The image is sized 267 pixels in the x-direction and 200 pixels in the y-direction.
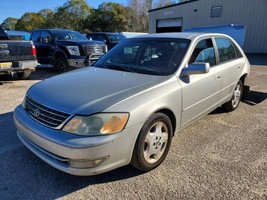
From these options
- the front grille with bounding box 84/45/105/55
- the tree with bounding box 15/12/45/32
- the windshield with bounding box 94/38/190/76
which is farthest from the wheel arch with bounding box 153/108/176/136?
the tree with bounding box 15/12/45/32

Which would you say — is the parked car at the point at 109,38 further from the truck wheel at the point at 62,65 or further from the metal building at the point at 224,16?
the metal building at the point at 224,16

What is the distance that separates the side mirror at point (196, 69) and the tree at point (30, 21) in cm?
6669

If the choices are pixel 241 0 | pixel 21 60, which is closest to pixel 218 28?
pixel 241 0

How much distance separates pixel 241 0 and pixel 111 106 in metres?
20.0

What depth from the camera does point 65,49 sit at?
887 centimetres

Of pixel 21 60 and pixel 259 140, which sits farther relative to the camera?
pixel 21 60

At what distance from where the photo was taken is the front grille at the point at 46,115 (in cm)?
245

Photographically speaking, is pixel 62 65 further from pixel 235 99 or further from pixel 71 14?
pixel 71 14

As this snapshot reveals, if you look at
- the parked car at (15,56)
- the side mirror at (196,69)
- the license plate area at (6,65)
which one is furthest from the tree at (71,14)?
the side mirror at (196,69)

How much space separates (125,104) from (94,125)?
1.26ft

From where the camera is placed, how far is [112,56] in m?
4.07

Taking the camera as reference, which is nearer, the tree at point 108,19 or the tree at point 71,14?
the tree at point 108,19

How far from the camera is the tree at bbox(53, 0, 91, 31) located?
5616cm

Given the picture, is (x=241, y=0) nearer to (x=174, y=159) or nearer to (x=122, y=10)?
(x=174, y=159)
